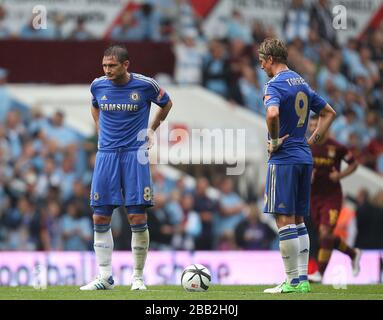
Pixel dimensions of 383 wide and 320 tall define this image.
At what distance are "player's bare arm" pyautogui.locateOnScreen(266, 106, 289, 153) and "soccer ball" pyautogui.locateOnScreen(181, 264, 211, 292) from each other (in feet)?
4.93

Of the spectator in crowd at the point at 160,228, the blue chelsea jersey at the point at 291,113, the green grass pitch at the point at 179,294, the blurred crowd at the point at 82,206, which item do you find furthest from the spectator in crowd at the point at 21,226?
the blue chelsea jersey at the point at 291,113

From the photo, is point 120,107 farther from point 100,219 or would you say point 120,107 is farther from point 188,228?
point 188,228

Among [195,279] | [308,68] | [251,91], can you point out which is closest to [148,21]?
[251,91]

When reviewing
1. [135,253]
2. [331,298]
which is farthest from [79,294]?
[331,298]

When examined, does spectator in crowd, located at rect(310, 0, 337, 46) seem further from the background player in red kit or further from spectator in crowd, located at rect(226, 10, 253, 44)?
the background player in red kit

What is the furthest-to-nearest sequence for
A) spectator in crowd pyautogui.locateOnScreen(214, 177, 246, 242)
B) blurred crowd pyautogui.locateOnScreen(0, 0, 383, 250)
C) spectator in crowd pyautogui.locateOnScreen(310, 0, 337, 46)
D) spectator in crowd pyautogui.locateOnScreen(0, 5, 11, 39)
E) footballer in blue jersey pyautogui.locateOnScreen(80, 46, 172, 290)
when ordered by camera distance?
1. spectator in crowd pyautogui.locateOnScreen(310, 0, 337, 46)
2. spectator in crowd pyautogui.locateOnScreen(0, 5, 11, 39)
3. spectator in crowd pyautogui.locateOnScreen(214, 177, 246, 242)
4. blurred crowd pyautogui.locateOnScreen(0, 0, 383, 250)
5. footballer in blue jersey pyautogui.locateOnScreen(80, 46, 172, 290)

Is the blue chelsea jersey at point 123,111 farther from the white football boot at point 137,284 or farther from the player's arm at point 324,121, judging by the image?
the player's arm at point 324,121

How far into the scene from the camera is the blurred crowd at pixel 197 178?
1833 centimetres

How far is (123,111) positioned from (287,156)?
5.69ft

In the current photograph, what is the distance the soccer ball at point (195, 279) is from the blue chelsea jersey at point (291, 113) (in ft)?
4.55

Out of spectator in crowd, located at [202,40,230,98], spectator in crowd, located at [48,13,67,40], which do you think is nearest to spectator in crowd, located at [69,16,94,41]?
spectator in crowd, located at [48,13,67,40]

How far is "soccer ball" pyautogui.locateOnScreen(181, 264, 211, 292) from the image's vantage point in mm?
10930

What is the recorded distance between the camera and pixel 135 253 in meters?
11.0
